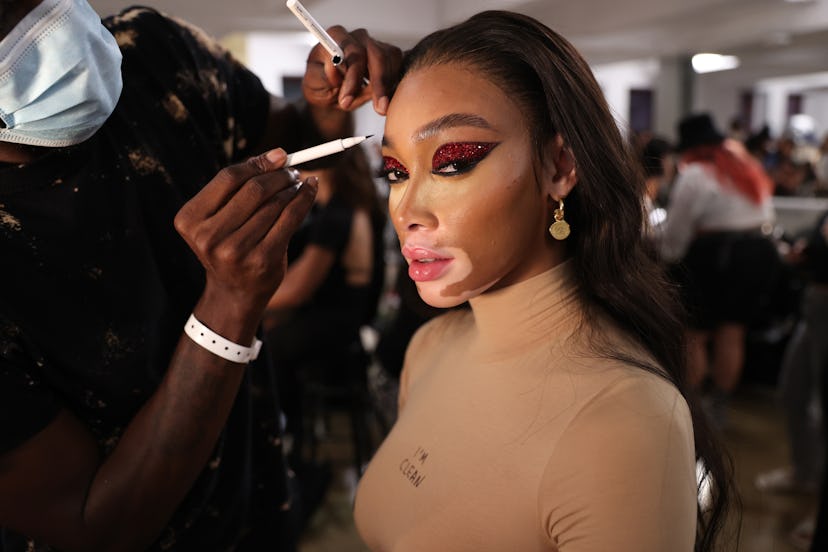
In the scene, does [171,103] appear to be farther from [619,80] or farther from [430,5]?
[619,80]

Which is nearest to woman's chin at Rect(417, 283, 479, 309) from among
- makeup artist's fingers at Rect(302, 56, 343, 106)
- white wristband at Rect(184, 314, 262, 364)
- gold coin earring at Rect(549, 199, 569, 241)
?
gold coin earring at Rect(549, 199, 569, 241)

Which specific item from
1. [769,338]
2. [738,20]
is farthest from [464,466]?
[738,20]

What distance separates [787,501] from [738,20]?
4.75 m

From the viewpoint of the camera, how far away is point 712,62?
8656mm

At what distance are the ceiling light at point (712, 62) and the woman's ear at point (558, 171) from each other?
799 cm

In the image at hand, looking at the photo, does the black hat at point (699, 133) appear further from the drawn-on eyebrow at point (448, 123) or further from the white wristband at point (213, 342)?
the white wristband at point (213, 342)

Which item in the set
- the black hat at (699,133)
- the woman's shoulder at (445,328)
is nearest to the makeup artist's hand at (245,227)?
the woman's shoulder at (445,328)

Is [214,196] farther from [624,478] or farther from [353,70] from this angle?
Answer: [624,478]

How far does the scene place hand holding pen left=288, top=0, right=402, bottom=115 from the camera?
3.31 ft

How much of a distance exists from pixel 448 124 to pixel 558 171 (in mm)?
156

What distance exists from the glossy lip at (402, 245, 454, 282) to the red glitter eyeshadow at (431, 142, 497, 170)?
4.5 inches

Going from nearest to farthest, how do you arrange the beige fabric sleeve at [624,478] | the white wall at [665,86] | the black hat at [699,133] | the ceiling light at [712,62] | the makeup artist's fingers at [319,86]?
1. the beige fabric sleeve at [624,478]
2. the makeup artist's fingers at [319,86]
3. the black hat at [699,133]
4. the white wall at [665,86]
5. the ceiling light at [712,62]

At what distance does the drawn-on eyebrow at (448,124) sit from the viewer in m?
0.89

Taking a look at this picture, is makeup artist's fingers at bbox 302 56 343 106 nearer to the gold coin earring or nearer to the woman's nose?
the woman's nose
